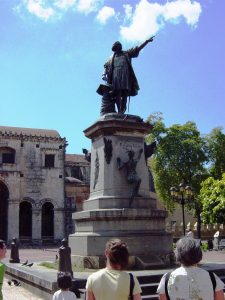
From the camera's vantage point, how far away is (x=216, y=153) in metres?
40.2

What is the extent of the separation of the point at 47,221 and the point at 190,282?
41.7m

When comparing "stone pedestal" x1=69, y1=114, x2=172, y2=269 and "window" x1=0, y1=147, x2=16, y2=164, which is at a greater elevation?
"window" x1=0, y1=147, x2=16, y2=164

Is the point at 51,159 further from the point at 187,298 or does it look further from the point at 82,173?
the point at 187,298

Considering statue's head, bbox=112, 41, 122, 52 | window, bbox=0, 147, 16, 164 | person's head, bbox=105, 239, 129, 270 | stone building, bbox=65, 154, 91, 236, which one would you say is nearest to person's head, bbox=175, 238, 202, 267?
person's head, bbox=105, 239, 129, 270

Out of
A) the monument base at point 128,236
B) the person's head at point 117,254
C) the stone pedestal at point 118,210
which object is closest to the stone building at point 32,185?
the stone pedestal at point 118,210

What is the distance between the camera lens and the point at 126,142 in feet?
40.5

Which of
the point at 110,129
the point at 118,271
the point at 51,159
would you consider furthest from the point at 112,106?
the point at 51,159

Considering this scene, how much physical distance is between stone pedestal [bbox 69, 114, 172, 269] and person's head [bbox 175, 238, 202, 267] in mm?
7551

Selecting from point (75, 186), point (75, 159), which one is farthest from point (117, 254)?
point (75, 159)

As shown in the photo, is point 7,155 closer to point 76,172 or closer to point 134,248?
point 76,172

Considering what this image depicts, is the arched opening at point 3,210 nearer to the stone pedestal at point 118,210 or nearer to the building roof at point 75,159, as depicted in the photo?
the building roof at point 75,159

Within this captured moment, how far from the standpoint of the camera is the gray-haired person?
11.3ft

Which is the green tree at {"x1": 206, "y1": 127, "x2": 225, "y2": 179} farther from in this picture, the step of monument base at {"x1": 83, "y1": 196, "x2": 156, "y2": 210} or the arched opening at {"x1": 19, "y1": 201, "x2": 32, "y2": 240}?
the step of monument base at {"x1": 83, "y1": 196, "x2": 156, "y2": 210}

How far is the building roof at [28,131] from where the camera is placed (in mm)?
44438
